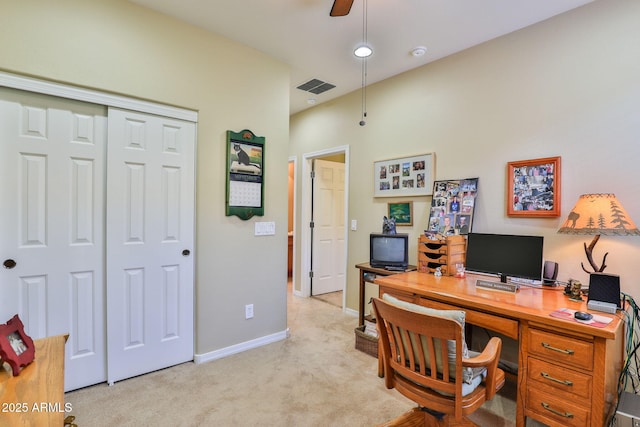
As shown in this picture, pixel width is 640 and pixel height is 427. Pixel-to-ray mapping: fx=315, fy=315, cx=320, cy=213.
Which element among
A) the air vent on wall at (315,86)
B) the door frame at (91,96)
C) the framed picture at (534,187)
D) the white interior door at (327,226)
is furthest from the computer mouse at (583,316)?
the white interior door at (327,226)

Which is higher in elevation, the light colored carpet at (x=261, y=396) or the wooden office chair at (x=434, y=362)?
the wooden office chair at (x=434, y=362)

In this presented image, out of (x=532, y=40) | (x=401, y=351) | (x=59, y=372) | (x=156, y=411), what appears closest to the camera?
(x=59, y=372)

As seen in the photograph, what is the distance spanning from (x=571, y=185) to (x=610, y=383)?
1.29 m

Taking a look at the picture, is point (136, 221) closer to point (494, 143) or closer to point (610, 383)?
point (494, 143)

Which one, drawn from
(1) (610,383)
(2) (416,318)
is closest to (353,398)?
(2) (416,318)

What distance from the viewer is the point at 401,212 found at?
338cm

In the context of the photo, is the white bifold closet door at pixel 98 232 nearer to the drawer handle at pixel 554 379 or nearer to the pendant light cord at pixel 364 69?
the pendant light cord at pixel 364 69

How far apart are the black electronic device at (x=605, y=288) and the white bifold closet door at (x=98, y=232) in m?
2.73

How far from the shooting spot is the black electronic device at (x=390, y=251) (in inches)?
118

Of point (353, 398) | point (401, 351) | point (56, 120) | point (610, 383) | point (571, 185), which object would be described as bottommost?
point (353, 398)

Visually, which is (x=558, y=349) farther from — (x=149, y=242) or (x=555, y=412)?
(x=149, y=242)

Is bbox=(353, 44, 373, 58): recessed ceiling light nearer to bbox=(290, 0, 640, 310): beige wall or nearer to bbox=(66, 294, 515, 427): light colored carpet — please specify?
bbox=(290, 0, 640, 310): beige wall

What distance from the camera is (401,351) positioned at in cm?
151

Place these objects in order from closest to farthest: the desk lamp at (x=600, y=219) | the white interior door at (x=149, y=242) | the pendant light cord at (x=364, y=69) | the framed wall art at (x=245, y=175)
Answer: the desk lamp at (x=600, y=219) < the white interior door at (x=149, y=242) < the pendant light cord at (x=364, y=69) < the framed wall art at (x=245, y=175)
